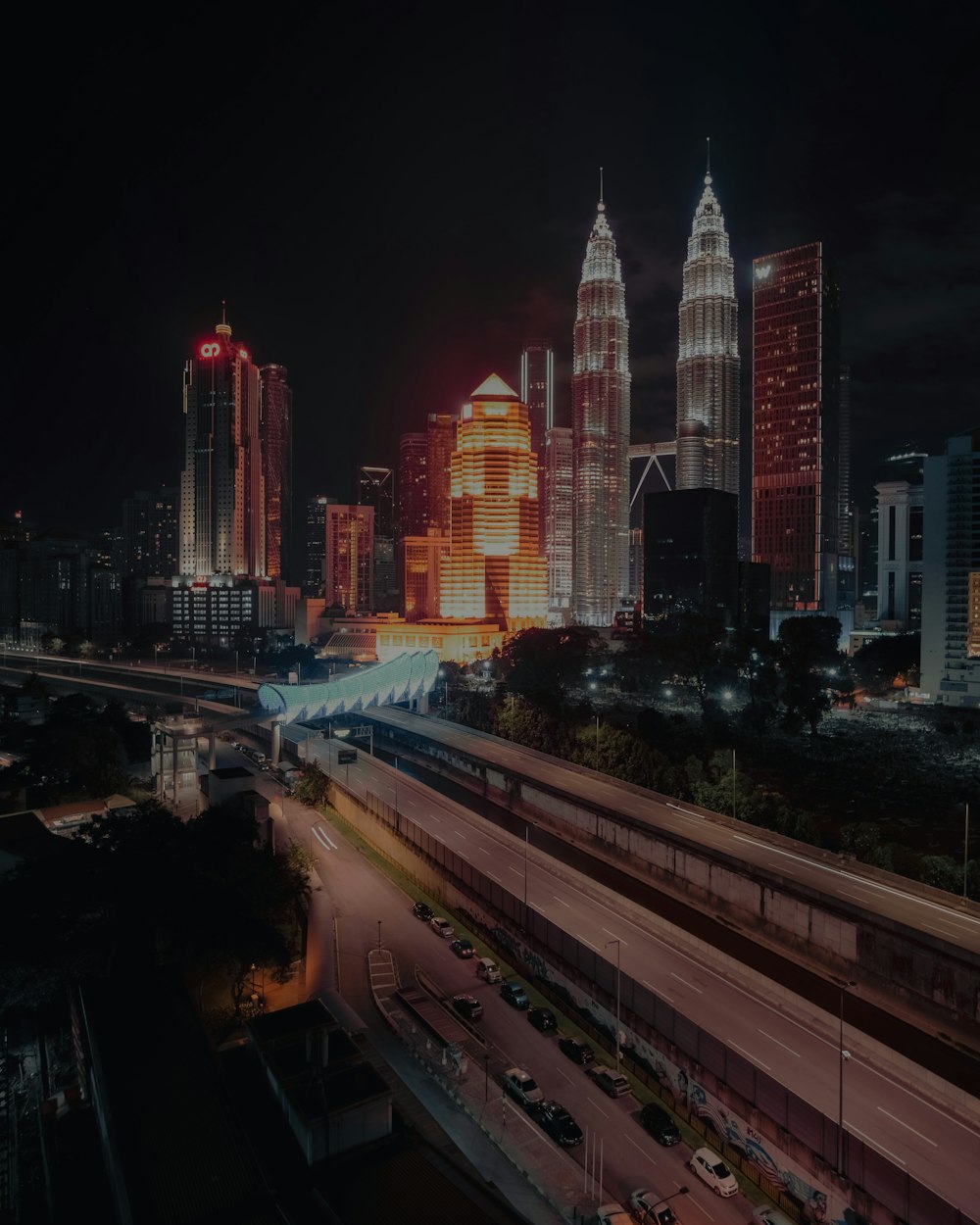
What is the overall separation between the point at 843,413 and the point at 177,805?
184 m

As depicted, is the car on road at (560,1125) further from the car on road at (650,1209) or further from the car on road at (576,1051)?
the car on road at (576,1051)

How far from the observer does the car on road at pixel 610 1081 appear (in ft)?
58.9

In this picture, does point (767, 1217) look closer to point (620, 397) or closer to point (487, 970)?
point (487, 970)

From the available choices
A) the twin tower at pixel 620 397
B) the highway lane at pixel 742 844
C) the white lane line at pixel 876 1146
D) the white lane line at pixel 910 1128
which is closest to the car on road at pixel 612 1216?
the white lane line at pixel 876 1146

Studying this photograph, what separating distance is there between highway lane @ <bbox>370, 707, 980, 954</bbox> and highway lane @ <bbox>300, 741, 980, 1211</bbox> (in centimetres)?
396

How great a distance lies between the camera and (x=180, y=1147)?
13.3 m

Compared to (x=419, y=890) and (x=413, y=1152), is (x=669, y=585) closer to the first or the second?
(x=419, y=890)

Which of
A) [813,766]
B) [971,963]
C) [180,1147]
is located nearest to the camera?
[180,1147]

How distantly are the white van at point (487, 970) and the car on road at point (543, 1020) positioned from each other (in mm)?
1925

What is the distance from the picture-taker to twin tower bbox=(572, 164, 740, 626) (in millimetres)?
155125

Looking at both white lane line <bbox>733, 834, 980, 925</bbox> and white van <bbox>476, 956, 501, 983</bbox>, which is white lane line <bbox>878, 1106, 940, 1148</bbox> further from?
white van <bbox>476, 956, 501, 983</bbox>

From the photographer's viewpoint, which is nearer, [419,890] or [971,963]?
[971,963]

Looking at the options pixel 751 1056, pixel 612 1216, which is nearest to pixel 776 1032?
pixel 751 1056

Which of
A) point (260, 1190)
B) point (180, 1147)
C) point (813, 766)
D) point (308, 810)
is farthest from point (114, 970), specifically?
point (813, 766)
